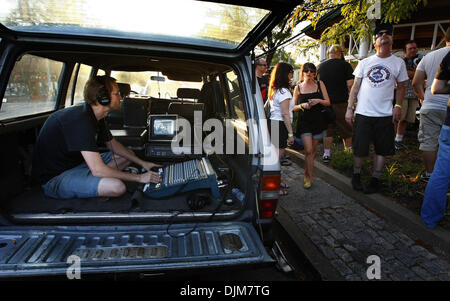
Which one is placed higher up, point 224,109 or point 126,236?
point 224,109

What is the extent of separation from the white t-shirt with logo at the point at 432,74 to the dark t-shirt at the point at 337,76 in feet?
5.10

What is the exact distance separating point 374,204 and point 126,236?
3.21 meters

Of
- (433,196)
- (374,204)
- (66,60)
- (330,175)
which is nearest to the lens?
(433,196)

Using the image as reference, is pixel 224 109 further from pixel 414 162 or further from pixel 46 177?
pixel 414 162

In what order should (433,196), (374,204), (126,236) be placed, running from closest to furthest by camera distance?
(126,236) < (433,196) < (374,204)

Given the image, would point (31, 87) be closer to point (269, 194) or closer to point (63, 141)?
point (63, 141)

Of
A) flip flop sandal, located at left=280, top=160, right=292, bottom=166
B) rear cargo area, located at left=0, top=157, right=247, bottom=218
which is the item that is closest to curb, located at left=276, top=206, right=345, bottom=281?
rear cargo area, located at left=0, top=157, right=247, bottom=218

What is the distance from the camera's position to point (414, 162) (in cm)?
511

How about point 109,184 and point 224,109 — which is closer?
point 109,184

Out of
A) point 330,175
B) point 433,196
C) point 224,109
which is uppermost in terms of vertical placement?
point 224,109

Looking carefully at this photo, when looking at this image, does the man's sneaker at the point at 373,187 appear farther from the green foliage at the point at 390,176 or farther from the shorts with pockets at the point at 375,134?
the shorts with pockets at the point at 375,134

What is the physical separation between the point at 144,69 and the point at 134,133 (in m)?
1.56

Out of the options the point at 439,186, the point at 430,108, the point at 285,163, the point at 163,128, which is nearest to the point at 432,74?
the point at 430,108
